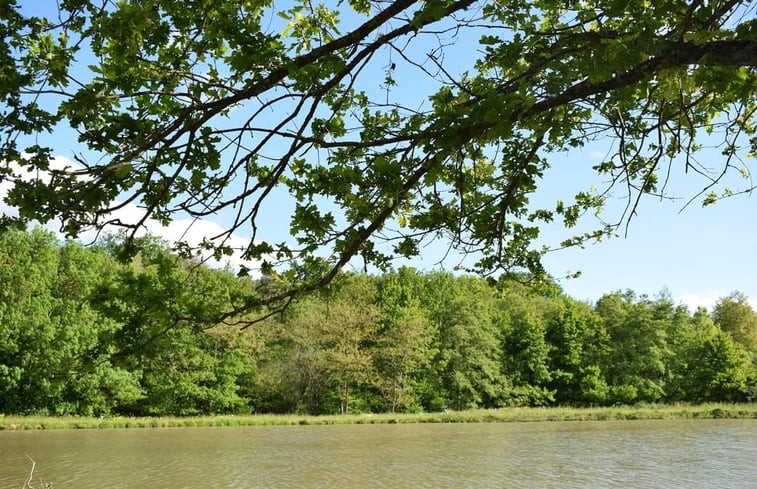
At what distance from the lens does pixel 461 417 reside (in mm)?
29281

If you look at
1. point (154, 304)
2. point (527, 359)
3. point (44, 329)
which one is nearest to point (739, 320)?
point (527, 359)

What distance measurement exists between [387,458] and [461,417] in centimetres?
1473

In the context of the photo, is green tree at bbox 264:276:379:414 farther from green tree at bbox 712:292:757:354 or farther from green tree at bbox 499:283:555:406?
green tree at bbox 712:292:757:354

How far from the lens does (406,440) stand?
64.4 feet

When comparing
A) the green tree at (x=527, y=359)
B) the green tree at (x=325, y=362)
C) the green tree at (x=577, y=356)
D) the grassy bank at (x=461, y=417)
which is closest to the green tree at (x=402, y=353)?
the green tree at (x=325, y=362)

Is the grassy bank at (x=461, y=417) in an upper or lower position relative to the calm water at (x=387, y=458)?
upper

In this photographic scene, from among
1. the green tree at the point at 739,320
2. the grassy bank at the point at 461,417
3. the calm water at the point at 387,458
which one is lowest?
the calm water at the point at 387,458

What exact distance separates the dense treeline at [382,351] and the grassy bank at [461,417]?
2.20 meters

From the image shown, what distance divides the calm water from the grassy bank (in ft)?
10.4

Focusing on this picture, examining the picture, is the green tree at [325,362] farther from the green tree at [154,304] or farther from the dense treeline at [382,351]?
the green tree at [154,304]

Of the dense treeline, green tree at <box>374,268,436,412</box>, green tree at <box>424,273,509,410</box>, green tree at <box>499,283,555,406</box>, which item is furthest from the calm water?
green tree at <box>499,283,555,406</box>

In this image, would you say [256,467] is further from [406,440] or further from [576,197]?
[576,197]

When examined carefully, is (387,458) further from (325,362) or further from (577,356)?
(577,356)

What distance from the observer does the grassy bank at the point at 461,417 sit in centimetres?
2553
